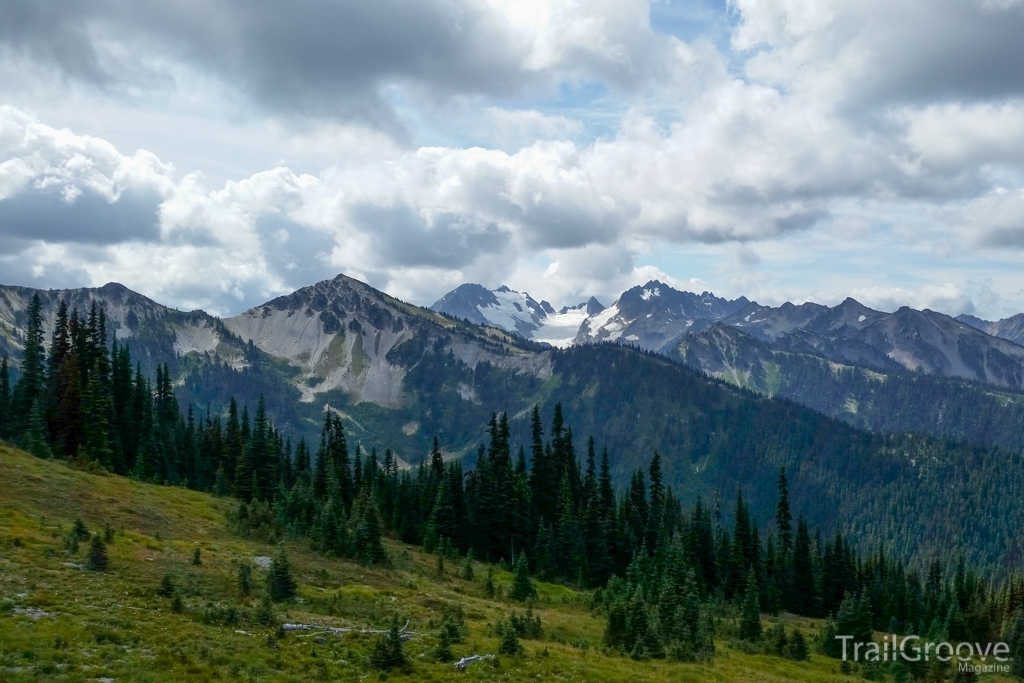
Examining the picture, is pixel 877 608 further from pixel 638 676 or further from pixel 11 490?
pixel 11 490

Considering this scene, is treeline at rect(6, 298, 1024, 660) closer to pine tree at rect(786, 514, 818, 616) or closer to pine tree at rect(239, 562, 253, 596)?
pine tree at rect(786, 514, 818, 616)

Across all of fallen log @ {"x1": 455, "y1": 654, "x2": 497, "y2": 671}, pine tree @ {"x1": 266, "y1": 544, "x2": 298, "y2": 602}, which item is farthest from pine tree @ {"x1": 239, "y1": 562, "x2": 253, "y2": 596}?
fallen log @ {"x1": 455, "y1": 654, "x2": 497, "y2": 671}

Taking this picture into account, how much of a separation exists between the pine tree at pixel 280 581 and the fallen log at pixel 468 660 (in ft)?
44.9

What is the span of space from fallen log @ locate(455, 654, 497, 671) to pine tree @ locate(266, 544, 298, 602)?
538 inches

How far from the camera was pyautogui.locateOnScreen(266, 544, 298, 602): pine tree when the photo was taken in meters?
48.0

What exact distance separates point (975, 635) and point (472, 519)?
82577mm

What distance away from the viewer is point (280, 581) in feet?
161

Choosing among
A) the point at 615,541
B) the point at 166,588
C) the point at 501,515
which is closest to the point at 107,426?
the point at 501,515

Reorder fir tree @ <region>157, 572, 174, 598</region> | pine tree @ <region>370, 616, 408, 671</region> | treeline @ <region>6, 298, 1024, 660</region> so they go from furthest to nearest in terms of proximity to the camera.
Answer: treeline @ <region>6, 298, 1024, 660</region> < fir tree @ <region>157, 572, 174, 598</region> < pine tree @ <region>370, 616, 408, 671</region>

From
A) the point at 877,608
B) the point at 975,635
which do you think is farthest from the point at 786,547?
the point at 975,635

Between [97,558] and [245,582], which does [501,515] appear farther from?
[97,558]

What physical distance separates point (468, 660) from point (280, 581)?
14.9 m

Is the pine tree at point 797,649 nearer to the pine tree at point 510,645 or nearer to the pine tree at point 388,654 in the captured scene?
the pine tree at point 510,645

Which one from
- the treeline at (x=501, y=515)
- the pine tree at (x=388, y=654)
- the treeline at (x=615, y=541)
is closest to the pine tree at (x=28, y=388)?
the treeline at (x=501, y=515)
